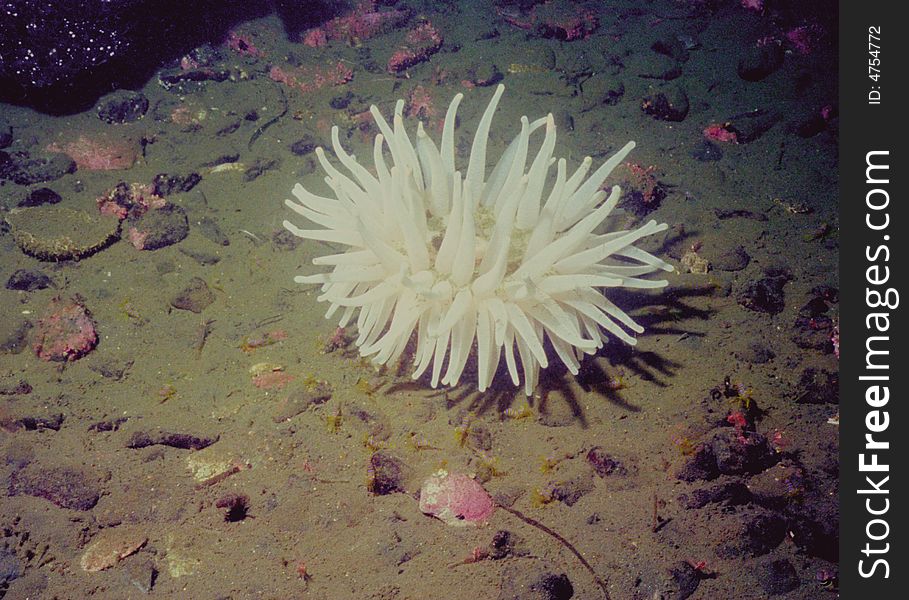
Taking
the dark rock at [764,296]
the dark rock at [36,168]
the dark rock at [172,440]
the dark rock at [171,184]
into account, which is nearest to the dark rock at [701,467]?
the dark rock at [764,296]

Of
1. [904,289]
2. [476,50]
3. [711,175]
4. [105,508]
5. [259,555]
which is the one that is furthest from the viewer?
[476,50]

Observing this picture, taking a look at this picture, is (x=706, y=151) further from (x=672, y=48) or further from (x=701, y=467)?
(x=701, y=467)

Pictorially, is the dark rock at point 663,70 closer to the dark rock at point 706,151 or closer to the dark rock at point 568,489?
the dark rock at point 706,151

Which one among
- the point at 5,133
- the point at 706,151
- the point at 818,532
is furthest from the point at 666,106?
the point at 5,133

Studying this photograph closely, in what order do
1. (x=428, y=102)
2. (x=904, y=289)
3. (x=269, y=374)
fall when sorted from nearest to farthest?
(x=904, y=289) < (x=269, y=374) < (x=428, y=102)

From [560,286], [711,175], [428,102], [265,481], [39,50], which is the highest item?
[39,50]

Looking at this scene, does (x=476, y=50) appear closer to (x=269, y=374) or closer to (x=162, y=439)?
(x=269, y=374)

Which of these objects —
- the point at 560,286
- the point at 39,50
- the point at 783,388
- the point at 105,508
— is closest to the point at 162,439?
the point at 105,508
